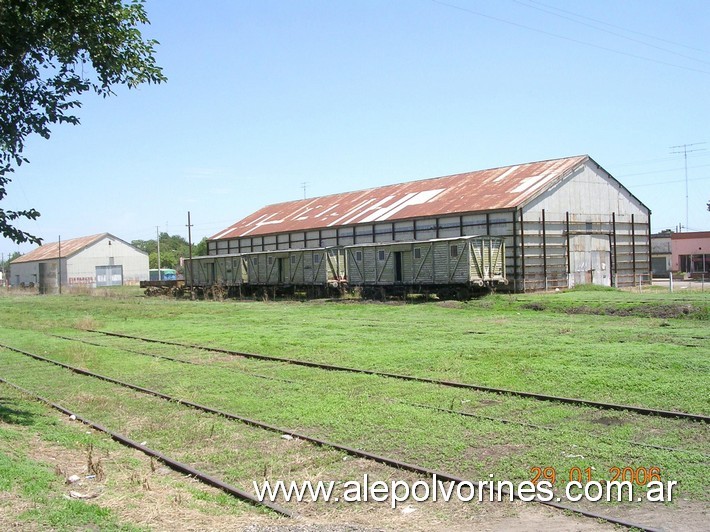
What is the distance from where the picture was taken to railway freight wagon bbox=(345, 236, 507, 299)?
3266 centimetres

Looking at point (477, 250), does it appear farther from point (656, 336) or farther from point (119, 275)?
point (119, 275)

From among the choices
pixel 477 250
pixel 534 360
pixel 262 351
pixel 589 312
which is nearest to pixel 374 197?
pixel 477 250

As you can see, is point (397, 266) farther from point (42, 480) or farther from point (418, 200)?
point (42, 480)

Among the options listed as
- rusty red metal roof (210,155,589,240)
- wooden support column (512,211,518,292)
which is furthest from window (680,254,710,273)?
wooden support column (512,211,518,292)

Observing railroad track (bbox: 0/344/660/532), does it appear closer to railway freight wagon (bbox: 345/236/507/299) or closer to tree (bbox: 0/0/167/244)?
tree (bbox: 0/0/167/244)

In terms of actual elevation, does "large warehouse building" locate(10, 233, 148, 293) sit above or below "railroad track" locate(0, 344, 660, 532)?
above

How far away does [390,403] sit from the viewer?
35.5ft

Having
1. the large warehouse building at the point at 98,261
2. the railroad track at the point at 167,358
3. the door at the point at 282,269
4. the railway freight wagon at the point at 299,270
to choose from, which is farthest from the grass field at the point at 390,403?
the large warehouse building at the point at 98,261

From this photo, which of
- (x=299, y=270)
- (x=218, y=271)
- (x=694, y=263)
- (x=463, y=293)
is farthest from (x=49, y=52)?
(x=694, y=263)

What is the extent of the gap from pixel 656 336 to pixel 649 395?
673cm

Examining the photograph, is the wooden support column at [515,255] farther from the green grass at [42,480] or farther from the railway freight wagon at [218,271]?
the green grass at [42,480]

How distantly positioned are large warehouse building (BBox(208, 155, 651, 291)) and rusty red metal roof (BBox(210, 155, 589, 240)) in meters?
0.10

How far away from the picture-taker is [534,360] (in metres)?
14.0

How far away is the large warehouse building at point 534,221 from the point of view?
3597 cm
